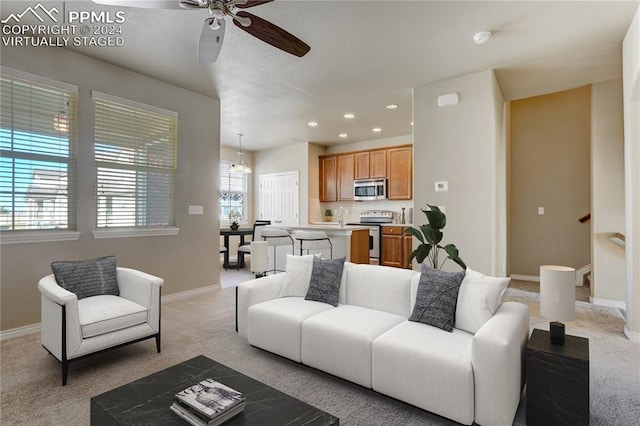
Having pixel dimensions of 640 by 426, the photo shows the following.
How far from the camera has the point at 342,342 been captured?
2232mm

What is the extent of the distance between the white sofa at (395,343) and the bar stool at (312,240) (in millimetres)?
2135

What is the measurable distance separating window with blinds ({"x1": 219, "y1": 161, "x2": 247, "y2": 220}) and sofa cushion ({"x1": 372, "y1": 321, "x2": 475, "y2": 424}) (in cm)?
Result: 653

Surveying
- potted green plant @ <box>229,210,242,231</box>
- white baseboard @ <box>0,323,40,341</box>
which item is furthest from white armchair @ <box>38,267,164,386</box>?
potted green plant @ <box>229,210,242,231</box>

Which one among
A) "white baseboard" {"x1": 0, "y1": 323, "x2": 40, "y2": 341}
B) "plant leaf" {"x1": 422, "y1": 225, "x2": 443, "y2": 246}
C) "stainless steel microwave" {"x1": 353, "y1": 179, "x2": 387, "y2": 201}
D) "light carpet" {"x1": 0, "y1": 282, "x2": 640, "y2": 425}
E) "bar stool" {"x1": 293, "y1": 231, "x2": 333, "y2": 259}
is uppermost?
"stainless steel microwave" {"x1": 353, "y1": 179, "x2": 387, "y2": 201}

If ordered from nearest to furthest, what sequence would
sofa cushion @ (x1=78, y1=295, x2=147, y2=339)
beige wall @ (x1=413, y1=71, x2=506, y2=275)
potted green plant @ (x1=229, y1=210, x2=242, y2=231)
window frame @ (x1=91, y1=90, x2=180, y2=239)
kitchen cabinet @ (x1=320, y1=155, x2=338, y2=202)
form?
sofa cushion @ (x1=78, y1=295, x2=147, y2=339)
window frame @ (x1=91, y1=90, x2=180, y2=239)
beige wall @ (x1=413, y1=71, x2=506, y2=275)
potted green plant @ (x1=229, y1=210, x2=242, y2=231)
kitchen cabinet @ (x1=320, y1=155, x2=338, y2=202)

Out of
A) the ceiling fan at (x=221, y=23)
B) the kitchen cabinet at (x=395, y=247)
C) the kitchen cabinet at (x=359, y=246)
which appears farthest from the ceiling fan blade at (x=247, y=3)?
the kitchen cabinet at (x=395, y=247)

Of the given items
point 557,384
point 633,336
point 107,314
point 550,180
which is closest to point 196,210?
point 107,314

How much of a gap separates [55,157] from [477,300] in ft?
13.4

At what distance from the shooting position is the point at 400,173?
7094 mm

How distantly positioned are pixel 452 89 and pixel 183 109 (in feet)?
11.6

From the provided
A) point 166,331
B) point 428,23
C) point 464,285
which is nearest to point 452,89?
point 428,23

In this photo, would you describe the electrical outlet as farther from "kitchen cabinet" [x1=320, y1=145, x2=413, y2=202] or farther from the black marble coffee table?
"kitchen cabinet" [x1=320, y1=145, x2=413, y2=202]

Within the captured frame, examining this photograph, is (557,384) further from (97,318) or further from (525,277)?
(525,277)

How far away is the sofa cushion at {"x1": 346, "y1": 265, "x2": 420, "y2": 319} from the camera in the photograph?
2.63m
